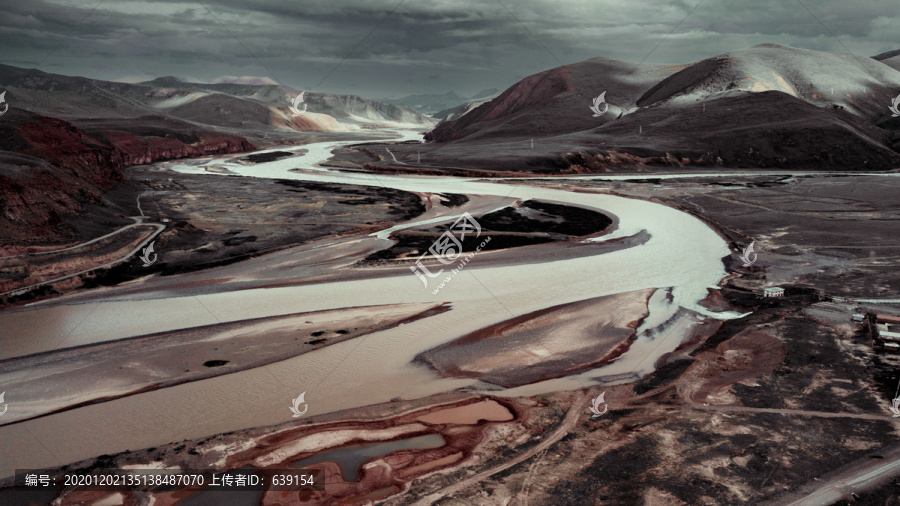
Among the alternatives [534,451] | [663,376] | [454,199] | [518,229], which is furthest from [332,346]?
[454,199]

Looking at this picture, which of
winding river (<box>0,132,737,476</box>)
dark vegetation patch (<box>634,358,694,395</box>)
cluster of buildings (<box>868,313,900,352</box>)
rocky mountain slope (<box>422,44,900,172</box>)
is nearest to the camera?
winding river (<box>0,132,737,476</box>)

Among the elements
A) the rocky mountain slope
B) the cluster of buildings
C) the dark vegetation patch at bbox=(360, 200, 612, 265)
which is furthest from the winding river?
the rocky mountain slope

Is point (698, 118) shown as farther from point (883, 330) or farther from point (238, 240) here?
point (883, 330)

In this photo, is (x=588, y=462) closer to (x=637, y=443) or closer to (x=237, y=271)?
(x=637, y=443)

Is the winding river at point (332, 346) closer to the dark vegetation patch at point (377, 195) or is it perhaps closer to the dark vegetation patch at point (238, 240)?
the dark vegetation patch at point (238, 240)

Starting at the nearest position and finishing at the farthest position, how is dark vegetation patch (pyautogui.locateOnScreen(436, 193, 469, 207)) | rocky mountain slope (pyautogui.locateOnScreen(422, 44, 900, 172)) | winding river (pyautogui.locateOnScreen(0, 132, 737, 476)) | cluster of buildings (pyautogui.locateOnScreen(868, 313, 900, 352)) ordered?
winding river (pyautogui.locateOnScreen(0, 132, 737, 476)) → cluster of buildings (pyautogui.locateOnScreen(868, 313, 900, 352)) → dark vegetation patch (pyautogui.locateOnScreen(436, 193, 469, 207)) → rocky mountain slope (pyautogui.locateOnScreen(422, 44, 900, 172))

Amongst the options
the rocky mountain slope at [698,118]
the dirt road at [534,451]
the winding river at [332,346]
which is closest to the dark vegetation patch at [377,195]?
the winding river at [332,346]

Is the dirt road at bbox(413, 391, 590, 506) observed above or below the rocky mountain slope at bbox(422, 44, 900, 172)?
below

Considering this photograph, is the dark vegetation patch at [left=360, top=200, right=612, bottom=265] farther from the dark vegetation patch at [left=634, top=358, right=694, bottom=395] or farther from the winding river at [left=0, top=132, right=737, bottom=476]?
the dark vegetation patch at [left=634, top=358, right=694, bottom=395]
